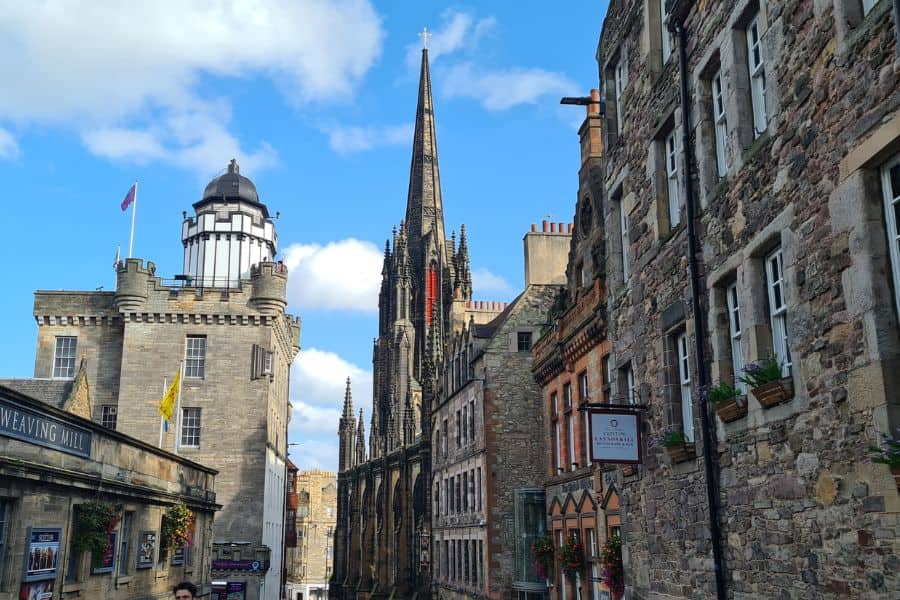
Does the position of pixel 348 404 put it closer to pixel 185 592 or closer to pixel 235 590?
pixel 235 590

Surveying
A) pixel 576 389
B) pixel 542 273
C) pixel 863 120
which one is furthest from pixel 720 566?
pixel 542 273

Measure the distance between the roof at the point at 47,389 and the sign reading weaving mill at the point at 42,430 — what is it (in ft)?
48.6

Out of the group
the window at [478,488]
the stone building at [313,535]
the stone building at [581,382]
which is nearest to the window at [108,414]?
the window at [478,488]

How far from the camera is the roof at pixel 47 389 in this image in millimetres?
30953

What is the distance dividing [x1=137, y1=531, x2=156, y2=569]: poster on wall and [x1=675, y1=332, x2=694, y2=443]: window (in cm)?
1364

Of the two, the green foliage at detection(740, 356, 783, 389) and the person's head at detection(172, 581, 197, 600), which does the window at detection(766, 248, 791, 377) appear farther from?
the person's head at detection(172, 581, 197, 600)

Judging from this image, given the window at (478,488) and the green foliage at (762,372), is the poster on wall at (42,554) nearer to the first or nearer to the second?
the green foliage at (762,372)


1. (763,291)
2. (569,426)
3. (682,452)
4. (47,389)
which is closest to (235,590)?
(47,389)

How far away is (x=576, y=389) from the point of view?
24031 millimetres

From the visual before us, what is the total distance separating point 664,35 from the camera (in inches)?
580

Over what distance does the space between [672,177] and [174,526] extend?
15927 millimetres

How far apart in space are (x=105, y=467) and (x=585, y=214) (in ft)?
44.8

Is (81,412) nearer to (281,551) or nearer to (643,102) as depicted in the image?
(281,551)

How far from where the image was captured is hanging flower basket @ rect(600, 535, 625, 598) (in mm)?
18625
